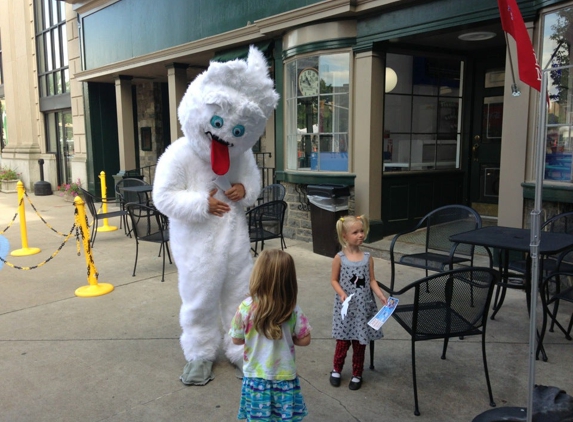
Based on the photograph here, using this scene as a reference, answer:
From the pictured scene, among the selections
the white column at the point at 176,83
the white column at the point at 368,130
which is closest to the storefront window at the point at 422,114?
the white column at the point at 368,130

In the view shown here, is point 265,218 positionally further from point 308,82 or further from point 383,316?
point 383,316

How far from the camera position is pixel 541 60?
16.4 feet

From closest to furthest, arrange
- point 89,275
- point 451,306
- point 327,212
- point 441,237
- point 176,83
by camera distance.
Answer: point 451,306 < point 89,275 < point 441,237 < point 327,212 < point 176,83

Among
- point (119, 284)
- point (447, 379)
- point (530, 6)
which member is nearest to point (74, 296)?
point (119, 284)

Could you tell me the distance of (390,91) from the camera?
7270 millimetres

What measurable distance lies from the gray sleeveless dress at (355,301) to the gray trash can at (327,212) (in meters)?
3.41

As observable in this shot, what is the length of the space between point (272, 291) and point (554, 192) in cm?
394

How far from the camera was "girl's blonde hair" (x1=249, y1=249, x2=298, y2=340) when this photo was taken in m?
2.22

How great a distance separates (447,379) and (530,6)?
384 centimetres

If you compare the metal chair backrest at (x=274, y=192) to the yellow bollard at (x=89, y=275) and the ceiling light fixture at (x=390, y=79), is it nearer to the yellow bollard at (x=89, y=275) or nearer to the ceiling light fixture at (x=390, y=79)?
the ceiling light fixture at (x=390, y=79)

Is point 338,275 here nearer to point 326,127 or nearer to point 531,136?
point 531,136

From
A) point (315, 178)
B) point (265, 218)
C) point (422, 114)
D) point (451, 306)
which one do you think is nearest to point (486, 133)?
point (422, 114)

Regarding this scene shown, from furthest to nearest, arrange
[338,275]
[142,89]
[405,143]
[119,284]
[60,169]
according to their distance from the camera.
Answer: [60,169]
[142,89]
[405,143]
[119,284]
[338,275]

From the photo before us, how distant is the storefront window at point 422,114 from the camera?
734 cm
